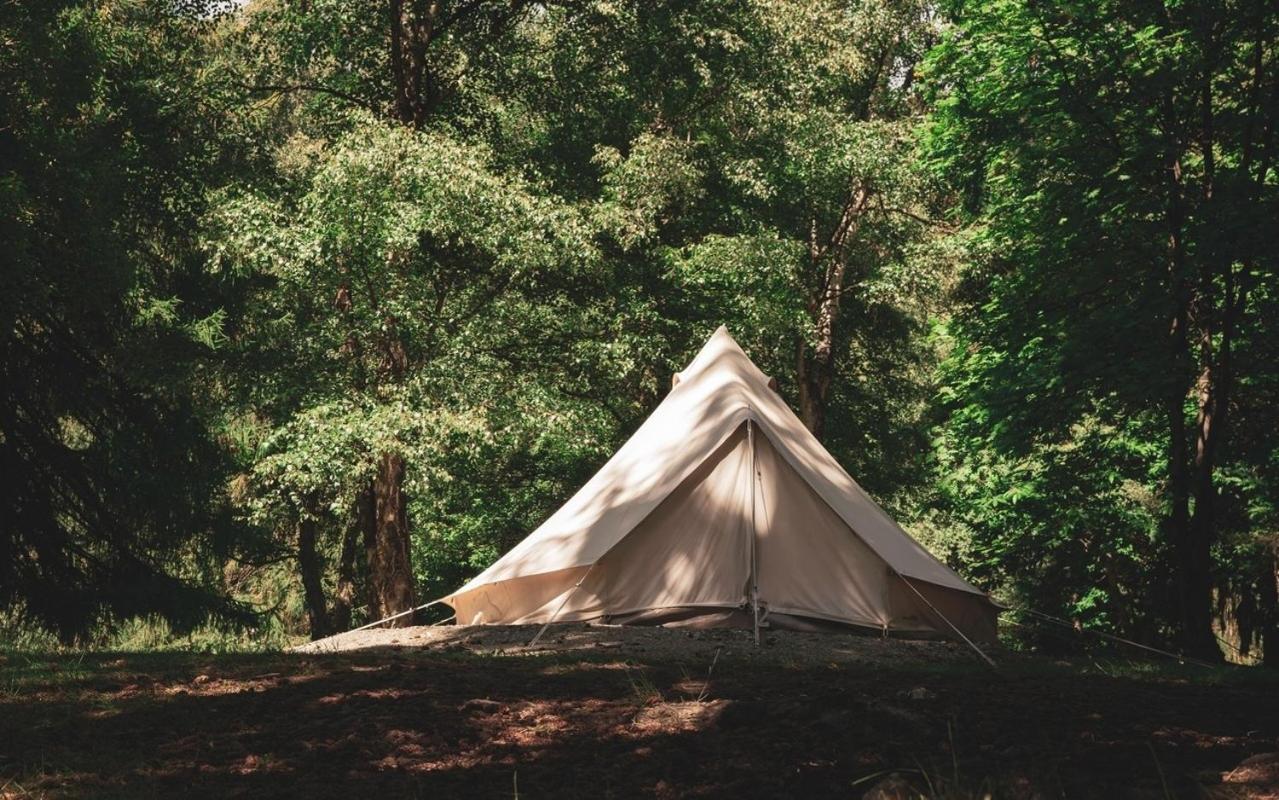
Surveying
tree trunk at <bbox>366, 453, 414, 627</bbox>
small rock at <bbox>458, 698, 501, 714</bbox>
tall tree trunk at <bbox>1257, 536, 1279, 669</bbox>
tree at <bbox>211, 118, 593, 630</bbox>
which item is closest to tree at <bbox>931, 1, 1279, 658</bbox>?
tall tree trunk at <bbox>1257, 536, 1279, 669</bbox>

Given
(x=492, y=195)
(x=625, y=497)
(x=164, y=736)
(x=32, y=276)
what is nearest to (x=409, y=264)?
(x=492, y=195)

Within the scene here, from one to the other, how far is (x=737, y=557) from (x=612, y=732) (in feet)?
17.8

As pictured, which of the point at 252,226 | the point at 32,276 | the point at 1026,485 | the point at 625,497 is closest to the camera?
the point at 625,497

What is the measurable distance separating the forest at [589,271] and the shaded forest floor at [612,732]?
6.35m

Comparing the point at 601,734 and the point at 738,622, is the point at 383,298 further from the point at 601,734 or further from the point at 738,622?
the point at 601,734

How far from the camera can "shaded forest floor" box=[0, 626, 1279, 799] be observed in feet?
14.1

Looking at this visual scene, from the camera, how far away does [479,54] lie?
61.2ft

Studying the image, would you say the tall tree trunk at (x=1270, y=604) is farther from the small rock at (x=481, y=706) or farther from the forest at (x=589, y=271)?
the small rock at (x=481, y=706)

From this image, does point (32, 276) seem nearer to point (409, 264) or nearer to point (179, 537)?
point (409, 264)

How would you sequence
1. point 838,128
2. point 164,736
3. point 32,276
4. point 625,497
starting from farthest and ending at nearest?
point 838,128 → point 32,276 → point 625,497 → point 164,736

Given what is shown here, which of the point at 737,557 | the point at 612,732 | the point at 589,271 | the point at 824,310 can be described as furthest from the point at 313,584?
the point at 612,732

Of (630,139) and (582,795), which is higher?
(630,139)

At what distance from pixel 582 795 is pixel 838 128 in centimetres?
1730

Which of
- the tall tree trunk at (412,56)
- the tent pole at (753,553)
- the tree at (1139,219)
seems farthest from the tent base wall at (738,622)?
the tall tree trunk at (412,56)
